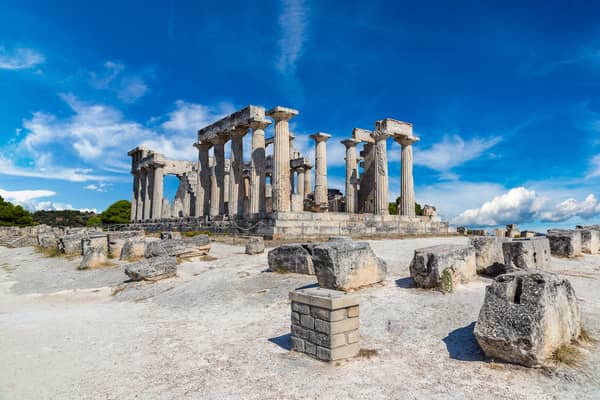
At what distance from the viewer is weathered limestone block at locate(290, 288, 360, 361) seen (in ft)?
16.1

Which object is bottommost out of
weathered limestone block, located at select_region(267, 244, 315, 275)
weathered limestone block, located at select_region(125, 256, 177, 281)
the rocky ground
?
the rocky ground

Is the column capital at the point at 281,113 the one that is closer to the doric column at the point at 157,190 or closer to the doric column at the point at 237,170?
the doric column at the point at 237,170

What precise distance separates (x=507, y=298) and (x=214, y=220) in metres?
20.8

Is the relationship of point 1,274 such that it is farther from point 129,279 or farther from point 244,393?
point 244,393

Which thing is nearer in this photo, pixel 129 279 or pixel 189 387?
pixel 189 387

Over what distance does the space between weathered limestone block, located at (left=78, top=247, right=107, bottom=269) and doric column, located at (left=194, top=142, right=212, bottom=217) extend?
12902 mm

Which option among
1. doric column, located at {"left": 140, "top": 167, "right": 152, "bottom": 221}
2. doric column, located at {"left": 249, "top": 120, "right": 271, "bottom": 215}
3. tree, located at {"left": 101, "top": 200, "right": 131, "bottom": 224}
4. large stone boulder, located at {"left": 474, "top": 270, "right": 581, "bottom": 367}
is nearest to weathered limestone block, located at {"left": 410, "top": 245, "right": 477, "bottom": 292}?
large stone boulder, located at {"left": 474, "top": 270, "right": 581, "bottom": 367}

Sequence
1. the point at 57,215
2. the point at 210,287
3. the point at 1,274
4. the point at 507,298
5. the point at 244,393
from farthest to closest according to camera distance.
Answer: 1. the point at 57,215
2. the point at 1,274
3. the point at 210,287
4. the point at 507,298
5. the point at 244,393

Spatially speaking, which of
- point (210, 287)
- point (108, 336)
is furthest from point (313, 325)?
point (210, 287)

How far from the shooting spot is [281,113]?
20.9 m

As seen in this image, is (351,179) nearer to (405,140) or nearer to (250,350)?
(405,140)

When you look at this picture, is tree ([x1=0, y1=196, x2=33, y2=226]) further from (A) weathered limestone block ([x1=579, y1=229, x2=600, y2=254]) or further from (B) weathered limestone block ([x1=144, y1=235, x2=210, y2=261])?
(A) weathered limestone block ([x1=579, y1=229, x2=600, y2=254])

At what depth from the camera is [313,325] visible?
16.9 feet

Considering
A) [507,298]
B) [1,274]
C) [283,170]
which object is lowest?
[1,274]
